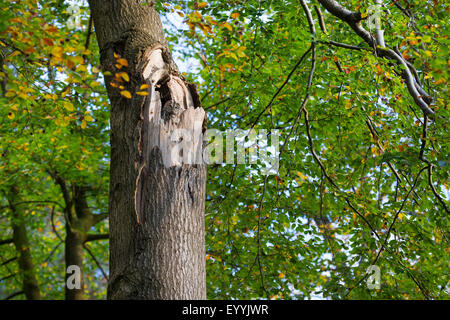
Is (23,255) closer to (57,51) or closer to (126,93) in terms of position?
(57,51)

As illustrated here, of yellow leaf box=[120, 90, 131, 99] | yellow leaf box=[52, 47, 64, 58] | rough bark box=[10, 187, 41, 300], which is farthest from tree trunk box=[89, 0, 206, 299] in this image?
rough bark box=[10, 187, 41, 300]

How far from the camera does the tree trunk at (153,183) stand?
2.49 m

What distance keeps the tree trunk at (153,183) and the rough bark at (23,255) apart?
7.15m

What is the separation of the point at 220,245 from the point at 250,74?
2.33 m

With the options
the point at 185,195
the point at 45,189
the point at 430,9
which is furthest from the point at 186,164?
the point at 45,189

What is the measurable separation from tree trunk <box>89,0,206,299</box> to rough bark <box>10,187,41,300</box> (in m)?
7.15

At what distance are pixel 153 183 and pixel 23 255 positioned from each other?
8.03m

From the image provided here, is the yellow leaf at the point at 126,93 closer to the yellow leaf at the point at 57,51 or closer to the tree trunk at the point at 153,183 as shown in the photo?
the tree trunk at the point at 153,183

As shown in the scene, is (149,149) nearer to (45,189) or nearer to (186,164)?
(186,164)

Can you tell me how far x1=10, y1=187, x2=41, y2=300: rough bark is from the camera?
906cm

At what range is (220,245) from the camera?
565cm

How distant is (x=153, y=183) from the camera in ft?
8.70

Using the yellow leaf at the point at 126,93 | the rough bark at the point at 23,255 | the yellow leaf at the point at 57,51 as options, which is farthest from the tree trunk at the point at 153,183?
the rough bark at the point at 23,255

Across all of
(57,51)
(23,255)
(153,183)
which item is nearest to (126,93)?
(57,51)
